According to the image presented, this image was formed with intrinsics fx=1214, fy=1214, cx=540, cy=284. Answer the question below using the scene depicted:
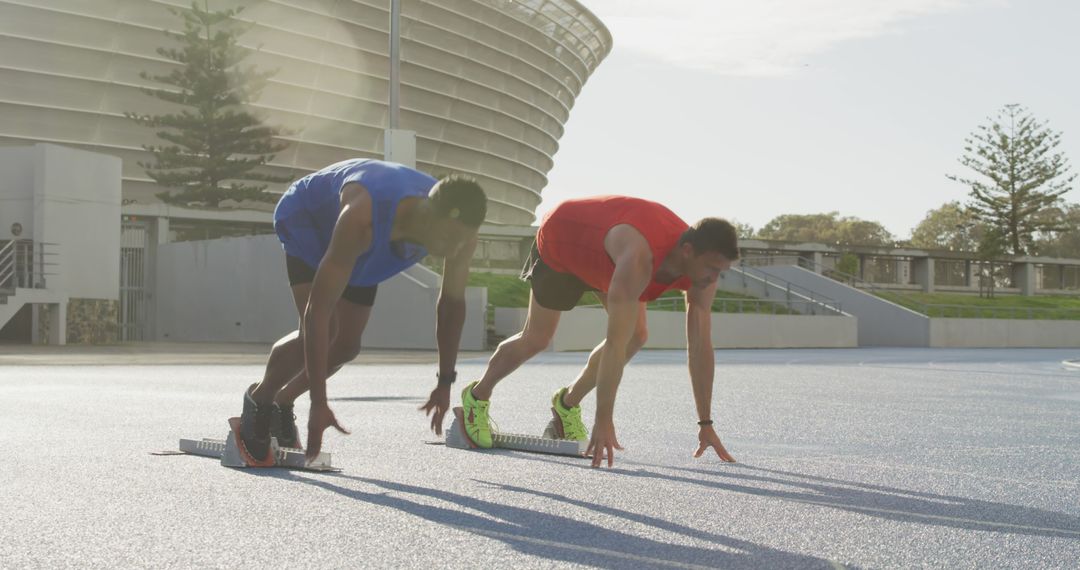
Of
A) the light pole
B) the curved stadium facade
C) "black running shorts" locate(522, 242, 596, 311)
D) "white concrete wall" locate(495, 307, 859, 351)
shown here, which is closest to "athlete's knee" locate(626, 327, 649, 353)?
"black running shorts" locate(522, 242, 596, 311)

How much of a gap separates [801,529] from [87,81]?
187 ft

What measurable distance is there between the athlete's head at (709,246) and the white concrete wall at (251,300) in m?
21.1

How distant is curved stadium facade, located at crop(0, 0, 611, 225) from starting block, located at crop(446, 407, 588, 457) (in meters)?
49.2

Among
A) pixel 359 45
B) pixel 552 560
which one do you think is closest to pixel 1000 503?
pixel 552 560

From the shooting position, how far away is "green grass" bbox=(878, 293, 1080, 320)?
4281 cm

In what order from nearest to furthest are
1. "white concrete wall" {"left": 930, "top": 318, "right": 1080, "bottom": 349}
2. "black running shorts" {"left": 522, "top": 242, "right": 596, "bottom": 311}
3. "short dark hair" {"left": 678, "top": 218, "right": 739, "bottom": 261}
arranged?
"short dark hair" {"left": 678, "top": 218, "right": 739, "bottom": 261}
"black running shorts" {"left": 522, "top": 242, "right": 596, "bottom": 311}
"white concrete wall" {"left": 930, "top": 318, "right": 1080, "bottom": 349}

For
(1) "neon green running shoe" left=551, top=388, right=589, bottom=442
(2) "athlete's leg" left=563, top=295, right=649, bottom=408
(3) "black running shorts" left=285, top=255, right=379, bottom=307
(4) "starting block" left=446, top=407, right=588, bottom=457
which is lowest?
(4) "starting block" left=446, top=407, right=588, bottom=457

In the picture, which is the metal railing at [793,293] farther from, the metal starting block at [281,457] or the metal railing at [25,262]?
the metal starting block at [281,457]

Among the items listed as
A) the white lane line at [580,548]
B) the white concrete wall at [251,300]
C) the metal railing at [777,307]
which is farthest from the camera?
the metal railing at [777,307]

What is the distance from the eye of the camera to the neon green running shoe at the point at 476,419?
20.7 ft

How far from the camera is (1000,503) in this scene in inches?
186

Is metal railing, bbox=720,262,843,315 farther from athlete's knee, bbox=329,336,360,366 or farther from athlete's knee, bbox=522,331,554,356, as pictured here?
athlete's knee, bbox=329,336,360,366

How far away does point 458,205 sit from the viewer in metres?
4.37

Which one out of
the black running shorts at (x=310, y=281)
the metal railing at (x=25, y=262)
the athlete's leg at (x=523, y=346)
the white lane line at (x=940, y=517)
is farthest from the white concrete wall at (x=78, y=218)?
the white lane line at (x=940, y=517)
